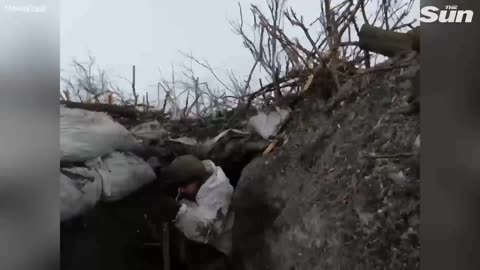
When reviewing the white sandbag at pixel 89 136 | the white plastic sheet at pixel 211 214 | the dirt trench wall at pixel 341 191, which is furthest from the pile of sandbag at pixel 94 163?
the dirt trench wall at pixel 341 191

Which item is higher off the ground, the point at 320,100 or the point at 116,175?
the point at 320,100

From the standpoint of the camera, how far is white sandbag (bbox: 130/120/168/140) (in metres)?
1.23

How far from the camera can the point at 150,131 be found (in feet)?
4.04

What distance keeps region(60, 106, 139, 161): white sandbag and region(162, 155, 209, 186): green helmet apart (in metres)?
0.08

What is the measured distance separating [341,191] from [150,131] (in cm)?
38

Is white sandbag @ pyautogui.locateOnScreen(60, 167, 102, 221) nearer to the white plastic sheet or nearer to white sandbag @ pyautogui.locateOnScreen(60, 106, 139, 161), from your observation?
white sandbag @ pyautogui.locateOnScreen(60, 106, 139, 161)

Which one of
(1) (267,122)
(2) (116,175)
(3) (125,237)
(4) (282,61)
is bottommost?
(3) (125,237)

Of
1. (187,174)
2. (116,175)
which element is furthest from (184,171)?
(116,175)

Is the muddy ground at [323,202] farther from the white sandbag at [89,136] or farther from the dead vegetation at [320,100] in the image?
the white sandbag at [89,136]

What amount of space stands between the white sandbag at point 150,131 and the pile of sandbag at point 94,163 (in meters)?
0.01

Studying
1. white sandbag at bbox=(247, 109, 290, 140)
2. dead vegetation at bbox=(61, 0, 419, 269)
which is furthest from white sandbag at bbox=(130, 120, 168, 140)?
white sandbag at bbox=(247, 109, 290, 140)

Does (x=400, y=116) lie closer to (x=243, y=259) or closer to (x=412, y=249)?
(x=412, y=249)

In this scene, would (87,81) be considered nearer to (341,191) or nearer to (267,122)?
(267,122)

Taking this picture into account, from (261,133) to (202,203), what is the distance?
0.18 metres
